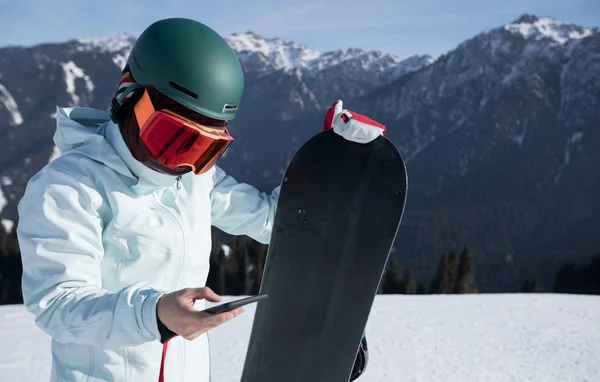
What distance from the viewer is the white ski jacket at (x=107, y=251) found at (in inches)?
45.1

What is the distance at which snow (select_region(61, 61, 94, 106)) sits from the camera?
616 feet

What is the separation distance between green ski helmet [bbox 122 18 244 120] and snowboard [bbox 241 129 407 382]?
1.58 ft

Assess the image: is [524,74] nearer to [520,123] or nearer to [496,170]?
[520,123]

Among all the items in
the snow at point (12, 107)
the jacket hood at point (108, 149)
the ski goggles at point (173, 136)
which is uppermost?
the ski goggles at point (173, 136)

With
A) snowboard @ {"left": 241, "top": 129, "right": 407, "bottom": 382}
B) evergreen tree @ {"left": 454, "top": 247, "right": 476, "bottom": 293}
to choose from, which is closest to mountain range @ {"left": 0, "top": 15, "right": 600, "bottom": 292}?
evergreen tree @ {"left": 454, "top": 247, "right": 476, "bottom": 293}

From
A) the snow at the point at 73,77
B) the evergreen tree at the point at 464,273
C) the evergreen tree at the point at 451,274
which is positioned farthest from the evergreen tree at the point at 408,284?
the snow at the point at 73,77

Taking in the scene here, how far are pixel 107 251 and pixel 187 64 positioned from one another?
1.68ft

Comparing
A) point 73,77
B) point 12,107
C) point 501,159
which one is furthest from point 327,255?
point 73,77

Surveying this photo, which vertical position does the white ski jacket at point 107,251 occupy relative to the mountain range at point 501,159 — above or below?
above

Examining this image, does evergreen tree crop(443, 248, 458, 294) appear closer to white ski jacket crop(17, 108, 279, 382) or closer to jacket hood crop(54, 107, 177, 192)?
white ski jacket crop(17, 108, 279, 382)

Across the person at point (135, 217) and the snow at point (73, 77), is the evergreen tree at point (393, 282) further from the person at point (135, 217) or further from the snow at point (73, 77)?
the snow at point (73, 77)

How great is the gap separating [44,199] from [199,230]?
0.44 meters

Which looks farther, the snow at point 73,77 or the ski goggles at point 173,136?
the snow at point 73,77

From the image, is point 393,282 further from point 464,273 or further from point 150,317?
point 150,317
